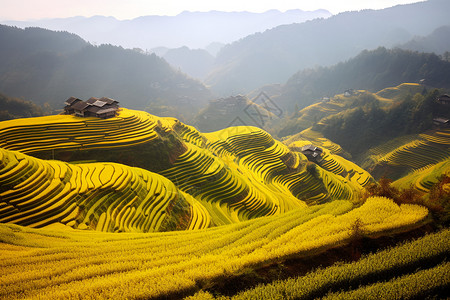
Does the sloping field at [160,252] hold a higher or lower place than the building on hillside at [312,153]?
higher

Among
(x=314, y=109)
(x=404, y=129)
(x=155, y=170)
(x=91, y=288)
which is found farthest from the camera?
(x=314, y=109)

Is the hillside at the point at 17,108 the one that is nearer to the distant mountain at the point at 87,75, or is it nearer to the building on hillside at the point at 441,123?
the distant mountain at the point at 87,75

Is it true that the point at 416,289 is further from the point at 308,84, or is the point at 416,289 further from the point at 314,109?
the point at 308,84

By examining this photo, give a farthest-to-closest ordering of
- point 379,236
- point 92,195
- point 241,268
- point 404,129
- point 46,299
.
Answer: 1. point 404,129
2. point 92,195
3. point 379,236
4. point 241,268
5. point 46,299

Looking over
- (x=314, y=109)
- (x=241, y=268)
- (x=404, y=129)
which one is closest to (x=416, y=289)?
(x=241, y=268)

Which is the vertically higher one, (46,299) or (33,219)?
(46,299)

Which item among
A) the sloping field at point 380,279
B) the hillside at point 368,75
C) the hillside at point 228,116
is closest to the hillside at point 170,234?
the sloping field at point 380,279
